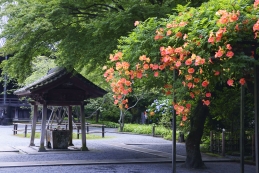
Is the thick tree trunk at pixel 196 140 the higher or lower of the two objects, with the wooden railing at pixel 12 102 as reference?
lower

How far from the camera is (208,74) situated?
6.30 m

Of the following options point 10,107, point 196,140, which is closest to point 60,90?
point 196,140

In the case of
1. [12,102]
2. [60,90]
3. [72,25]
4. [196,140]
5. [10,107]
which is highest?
[72,25]

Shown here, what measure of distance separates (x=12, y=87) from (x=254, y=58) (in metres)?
36.2

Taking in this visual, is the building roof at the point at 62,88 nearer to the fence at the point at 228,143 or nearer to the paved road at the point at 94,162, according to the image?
the paved road at the point at 94,162

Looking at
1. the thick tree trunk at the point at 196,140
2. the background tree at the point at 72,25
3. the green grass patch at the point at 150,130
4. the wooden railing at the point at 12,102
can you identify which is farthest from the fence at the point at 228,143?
the wooden railing at the point at 12,102

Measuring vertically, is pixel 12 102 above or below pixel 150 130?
above

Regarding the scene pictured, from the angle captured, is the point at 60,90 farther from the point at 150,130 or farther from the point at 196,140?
the point at 150,130

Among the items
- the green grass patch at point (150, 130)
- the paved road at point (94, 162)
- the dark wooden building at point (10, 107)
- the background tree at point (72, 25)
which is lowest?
the paved road at point (94, 162)

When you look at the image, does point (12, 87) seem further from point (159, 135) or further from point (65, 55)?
point (65, 55)

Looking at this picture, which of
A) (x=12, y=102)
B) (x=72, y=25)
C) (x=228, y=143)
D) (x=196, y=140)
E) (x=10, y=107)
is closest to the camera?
(x=196, y=140)

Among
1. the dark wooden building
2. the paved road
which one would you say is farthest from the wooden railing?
the paved road

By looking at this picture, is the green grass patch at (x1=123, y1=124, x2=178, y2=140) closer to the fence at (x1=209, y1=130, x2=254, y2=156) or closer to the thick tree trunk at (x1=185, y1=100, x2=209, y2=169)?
the fence at (x1=209, y1=130, x2=254, y2=156)

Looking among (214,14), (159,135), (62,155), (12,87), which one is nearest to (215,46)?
(214,14)
